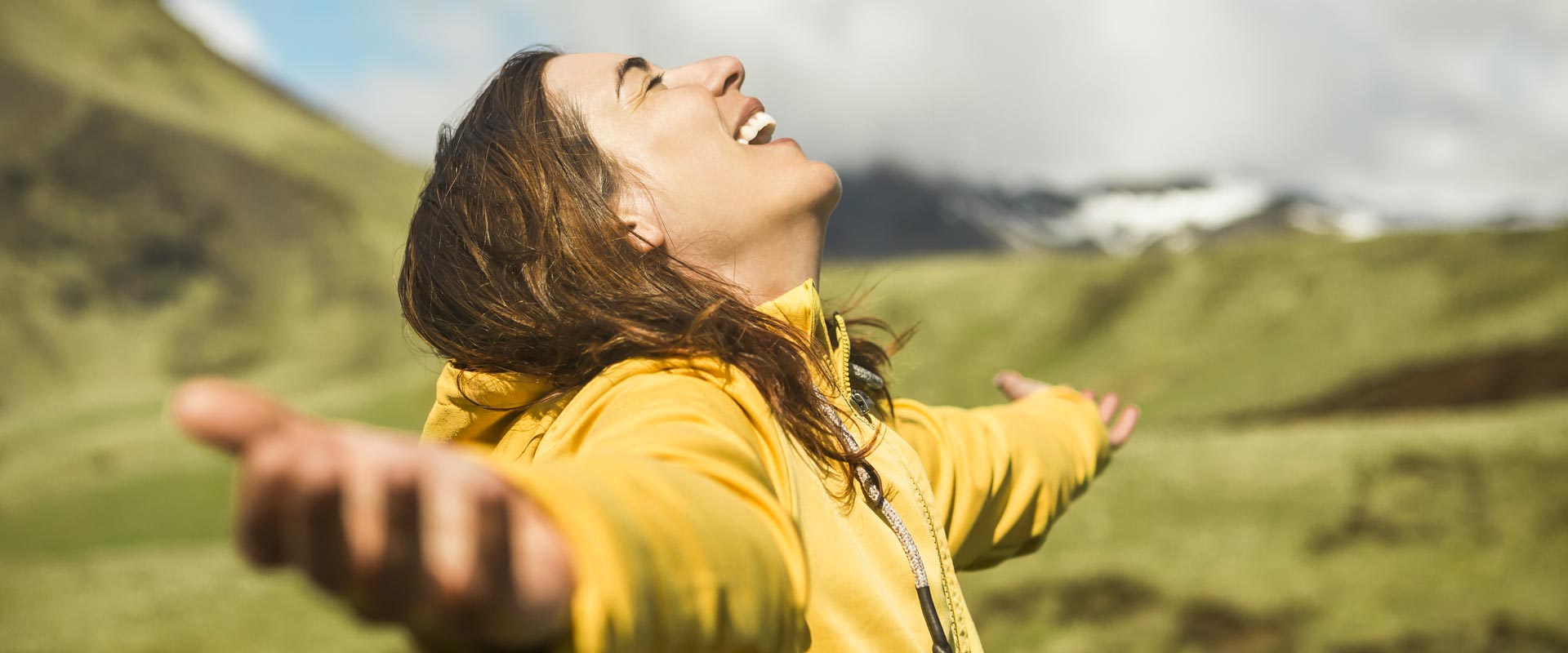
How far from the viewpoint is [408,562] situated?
0.93 meters

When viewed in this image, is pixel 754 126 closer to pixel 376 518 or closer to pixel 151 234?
pixel 376 518

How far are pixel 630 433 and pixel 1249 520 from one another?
1455 cm

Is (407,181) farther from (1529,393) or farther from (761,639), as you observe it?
(761,639)

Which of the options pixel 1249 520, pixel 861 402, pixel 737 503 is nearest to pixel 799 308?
pixel 861 402

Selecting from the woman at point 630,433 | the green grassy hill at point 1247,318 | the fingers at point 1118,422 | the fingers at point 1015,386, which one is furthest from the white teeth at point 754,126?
the green grassy hill at point 1247,318

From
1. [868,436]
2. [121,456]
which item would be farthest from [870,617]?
[121,456]

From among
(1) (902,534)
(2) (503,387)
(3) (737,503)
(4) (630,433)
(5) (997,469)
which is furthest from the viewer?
(5) (997,469)

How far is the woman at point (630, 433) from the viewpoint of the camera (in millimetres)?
932

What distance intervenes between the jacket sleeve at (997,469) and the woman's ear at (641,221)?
1.01m

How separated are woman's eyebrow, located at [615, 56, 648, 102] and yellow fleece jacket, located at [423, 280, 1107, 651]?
29.6 inches

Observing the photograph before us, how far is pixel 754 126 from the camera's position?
9.32 feet

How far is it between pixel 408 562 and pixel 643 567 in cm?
28

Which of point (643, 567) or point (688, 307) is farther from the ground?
point (688, 307)

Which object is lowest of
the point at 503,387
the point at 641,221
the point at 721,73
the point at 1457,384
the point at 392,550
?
the point at 503,387
